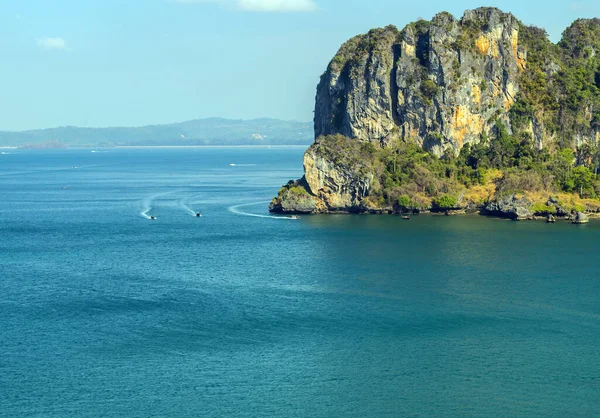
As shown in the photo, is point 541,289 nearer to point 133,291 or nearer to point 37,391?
point 133,291

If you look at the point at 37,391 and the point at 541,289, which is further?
the point at 541,289

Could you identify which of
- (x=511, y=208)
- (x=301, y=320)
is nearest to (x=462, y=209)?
(x=511, y=208)

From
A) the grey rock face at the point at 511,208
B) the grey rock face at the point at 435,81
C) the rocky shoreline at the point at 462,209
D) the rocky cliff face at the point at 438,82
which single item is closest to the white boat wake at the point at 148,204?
the rocky shoreline at the point at 462,209

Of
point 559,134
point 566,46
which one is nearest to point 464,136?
point 559,134

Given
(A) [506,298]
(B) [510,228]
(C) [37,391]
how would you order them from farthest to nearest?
1. (B) [510,228]
2. (A) [506,298]
3. (C) [37,391]

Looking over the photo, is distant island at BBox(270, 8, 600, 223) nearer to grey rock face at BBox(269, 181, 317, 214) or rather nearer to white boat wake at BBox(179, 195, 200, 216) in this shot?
grey rock face at BBox(269, 181, 317, 214)

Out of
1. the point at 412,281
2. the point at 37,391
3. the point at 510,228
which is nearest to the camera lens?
the point at 37,391
